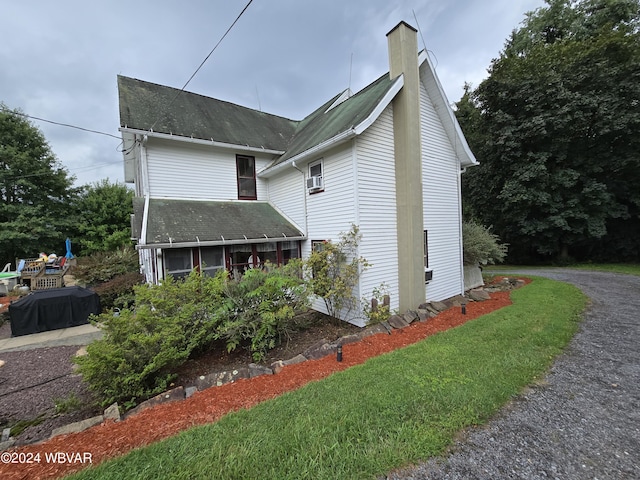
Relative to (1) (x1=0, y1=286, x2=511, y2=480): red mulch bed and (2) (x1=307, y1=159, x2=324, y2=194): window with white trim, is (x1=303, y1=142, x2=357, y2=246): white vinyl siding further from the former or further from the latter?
(1) (x1=0, y1=286, x2=511, y2=480): red mulch bed

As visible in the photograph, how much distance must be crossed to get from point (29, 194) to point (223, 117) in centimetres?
2050

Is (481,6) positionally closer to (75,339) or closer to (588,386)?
(588,386)

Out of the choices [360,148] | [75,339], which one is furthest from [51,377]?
[360,148]

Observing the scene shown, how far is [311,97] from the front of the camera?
1484 centimetres

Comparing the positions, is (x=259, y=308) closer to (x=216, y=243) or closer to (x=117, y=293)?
(x=216, y=243)

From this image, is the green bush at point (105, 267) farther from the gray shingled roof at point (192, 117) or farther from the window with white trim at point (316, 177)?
the window with white trim at point (316, 177)

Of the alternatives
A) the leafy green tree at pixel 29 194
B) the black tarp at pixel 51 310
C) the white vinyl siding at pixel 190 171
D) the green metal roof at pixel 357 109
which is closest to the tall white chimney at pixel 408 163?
the green metal roof at pixel 357 109

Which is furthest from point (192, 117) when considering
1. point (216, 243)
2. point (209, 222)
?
point (216, 243)

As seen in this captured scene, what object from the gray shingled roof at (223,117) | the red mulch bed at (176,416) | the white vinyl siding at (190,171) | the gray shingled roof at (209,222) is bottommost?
the red mulch bed at (176,416)

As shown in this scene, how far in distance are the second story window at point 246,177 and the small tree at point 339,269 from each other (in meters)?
5.10

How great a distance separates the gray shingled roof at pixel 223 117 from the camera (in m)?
8.91

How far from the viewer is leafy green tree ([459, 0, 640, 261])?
1462cm

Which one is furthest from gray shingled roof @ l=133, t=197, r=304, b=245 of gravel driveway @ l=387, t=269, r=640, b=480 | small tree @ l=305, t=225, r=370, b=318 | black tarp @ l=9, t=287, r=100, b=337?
gravel driveway @ l=387, t=269, r=640, b=480

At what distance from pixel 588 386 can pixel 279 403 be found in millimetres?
4502
